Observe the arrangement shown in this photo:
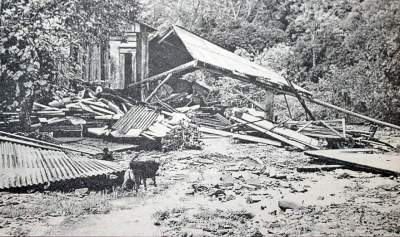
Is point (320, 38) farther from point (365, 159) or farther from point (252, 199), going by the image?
point (252, 199)

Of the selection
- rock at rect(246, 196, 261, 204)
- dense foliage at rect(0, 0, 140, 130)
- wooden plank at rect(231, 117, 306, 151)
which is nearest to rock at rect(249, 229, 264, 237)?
rock at rect(246, 196, 261, 204)

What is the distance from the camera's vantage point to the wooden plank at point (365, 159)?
5801 mm

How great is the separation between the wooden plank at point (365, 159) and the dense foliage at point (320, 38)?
80cm

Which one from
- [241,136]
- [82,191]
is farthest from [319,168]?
[82,191]

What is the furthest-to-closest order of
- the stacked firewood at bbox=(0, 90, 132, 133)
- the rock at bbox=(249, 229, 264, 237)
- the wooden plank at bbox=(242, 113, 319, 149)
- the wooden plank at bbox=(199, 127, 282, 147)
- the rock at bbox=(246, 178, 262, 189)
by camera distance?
the wooden plank at bbox=(199, 127, 282, 147)
the wooden plank at bbox=(242, 113, 319, 149)
the stacked firewood at bbox=(0, 90, 132, 133)
the rock at bbox=(246, 178, 262, 189)
the rock at bbox=(249, 229, 264, 237)

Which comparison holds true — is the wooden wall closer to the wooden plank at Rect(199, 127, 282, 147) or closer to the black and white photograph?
the black and white photograph

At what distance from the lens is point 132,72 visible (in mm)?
10016

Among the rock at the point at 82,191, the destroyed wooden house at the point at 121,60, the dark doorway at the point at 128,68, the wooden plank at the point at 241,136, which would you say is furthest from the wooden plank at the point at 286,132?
the rock at the point at 82,191

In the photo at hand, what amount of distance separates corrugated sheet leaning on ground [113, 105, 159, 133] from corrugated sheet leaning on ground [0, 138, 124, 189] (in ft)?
7.60

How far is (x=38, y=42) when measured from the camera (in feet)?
18.7

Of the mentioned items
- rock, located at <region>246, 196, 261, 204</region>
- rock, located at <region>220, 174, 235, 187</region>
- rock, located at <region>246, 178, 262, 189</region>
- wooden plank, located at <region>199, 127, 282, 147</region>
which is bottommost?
rock, located at <region>246, 196, 261, 204</region>

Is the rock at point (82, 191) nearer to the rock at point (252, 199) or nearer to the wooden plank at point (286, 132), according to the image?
the rock at point (252, 199)

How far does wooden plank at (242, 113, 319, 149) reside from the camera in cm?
835

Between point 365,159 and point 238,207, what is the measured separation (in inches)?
120
